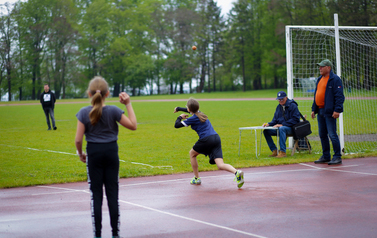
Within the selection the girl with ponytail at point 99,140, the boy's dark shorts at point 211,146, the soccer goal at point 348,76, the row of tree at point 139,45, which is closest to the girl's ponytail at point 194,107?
the boy's dark shorts at point 211,146

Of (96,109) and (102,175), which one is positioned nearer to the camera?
(96,109)

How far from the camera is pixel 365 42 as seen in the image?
43.1 feet

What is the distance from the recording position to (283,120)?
32.9 ft

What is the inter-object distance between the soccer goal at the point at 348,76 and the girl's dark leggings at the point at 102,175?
303 inches

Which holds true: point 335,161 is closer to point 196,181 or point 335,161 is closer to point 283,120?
point 283,120

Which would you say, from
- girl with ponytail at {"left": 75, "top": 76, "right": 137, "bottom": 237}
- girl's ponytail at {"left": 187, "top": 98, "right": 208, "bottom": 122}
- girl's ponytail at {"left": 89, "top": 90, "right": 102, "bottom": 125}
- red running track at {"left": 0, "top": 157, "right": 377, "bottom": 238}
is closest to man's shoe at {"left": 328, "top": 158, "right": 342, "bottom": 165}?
red running track at {"left": 0, "top": 157, "right": 377, "bottom": 238}

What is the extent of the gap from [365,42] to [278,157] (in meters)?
6.21

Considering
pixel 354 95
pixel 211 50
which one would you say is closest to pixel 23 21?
pixel 211 50

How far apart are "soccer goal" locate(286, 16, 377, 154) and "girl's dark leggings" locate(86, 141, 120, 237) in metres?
7.69

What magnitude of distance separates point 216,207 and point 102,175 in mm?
2057

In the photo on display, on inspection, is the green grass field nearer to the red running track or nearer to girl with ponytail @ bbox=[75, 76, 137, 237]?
the red running track

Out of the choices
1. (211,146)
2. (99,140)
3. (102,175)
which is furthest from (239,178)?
(99,140)

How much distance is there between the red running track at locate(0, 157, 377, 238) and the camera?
4.52 metres

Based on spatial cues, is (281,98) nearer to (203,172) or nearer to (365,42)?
(203,172)
